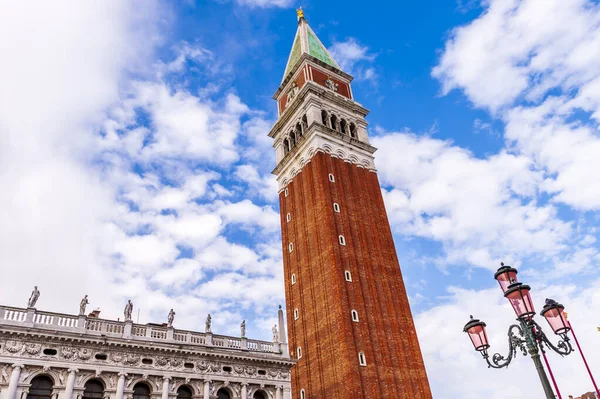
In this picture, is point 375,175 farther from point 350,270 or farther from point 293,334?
point 293,334

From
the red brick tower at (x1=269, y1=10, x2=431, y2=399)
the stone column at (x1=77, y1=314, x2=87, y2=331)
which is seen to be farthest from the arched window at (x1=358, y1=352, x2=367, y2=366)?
the stone column at (x1=77, y1=314, x2=87, y2=331)

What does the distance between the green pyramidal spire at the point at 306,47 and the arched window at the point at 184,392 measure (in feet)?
135

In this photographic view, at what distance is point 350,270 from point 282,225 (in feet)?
40.1

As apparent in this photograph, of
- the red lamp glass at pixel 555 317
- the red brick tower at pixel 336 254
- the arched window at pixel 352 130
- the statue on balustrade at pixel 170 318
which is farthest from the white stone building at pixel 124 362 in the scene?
the arched window at pixel 352 130

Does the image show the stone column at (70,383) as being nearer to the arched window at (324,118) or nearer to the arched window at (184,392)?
the arched window at (184,392)

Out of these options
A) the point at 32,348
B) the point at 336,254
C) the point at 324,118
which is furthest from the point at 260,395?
the point at 324,118

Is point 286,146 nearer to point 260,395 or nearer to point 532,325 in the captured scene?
point 260,395

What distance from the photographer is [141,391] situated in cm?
2841

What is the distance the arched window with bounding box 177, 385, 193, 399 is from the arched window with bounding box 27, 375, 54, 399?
7.18 m

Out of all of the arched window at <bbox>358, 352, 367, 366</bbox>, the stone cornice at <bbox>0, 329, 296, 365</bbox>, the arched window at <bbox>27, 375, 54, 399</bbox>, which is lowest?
the arched window at <bbox>27, 375, 54, 399</bbox>

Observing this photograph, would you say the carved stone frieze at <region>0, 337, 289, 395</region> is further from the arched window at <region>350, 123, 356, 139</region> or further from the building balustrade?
the arched window at <region>350, 123, 356, 139</region>

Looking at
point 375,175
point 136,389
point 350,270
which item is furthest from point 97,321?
point 375,175

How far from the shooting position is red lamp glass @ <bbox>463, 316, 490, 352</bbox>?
1484 centimetres

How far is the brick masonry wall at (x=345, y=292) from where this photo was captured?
38562 millimetres
